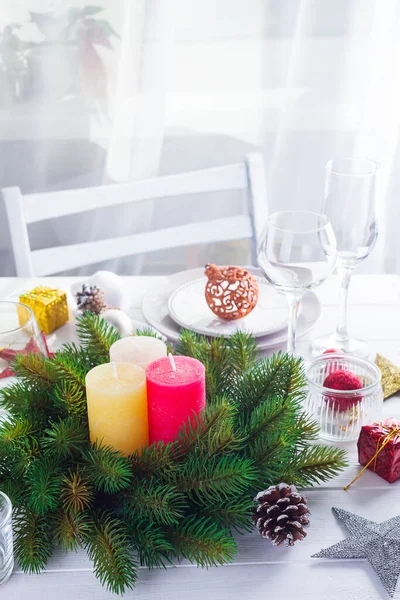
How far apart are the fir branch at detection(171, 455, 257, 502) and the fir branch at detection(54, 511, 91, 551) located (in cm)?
9

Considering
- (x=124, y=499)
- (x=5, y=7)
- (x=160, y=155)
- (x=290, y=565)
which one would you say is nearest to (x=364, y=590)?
(x=290, y=565)

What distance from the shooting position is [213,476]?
66cm

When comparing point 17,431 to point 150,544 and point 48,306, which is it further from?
point 48,306

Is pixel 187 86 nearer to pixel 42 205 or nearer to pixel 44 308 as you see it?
pixel 42 205

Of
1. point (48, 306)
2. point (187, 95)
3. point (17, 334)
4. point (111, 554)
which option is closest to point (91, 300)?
point (48, 306)

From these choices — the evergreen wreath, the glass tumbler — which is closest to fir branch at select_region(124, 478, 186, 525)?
the evergreen wreath

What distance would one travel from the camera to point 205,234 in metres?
1.60

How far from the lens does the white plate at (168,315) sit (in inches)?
42.3

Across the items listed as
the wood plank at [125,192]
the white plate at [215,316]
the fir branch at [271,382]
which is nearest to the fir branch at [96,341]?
the fir branch at [271,382]

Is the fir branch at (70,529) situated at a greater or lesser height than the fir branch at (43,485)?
lesser

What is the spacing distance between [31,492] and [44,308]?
461 millimetres

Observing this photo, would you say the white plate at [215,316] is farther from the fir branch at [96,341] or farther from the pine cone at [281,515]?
the pine cone at [281,515]

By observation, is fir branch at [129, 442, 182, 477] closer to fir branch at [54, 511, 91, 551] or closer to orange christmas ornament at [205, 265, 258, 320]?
fir branch at [54, 511, 91, 551]

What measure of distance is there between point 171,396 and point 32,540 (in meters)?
0.18
